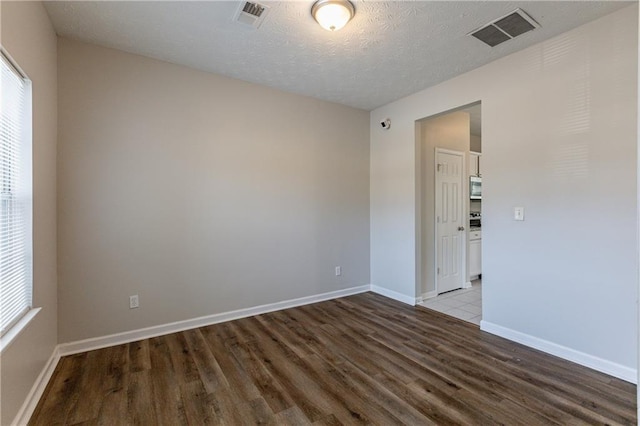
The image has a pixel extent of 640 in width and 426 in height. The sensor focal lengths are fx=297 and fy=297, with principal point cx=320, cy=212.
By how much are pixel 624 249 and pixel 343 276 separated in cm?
290

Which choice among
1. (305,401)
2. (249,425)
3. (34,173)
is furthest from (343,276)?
(34,173)

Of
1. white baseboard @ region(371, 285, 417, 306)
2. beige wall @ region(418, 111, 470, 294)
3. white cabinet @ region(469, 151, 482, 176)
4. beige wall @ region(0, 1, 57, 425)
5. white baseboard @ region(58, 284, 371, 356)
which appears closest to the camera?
beige wall @ region(0, 1, 57, 425)

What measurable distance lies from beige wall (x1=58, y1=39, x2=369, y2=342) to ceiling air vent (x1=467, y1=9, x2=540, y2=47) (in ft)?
6.67

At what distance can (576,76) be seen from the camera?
2.43 metres

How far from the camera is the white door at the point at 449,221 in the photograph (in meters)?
4.28

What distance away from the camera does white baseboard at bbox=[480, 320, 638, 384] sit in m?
2.19

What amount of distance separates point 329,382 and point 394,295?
220 centimetres

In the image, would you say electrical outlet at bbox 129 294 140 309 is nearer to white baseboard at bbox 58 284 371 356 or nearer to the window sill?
white baseboard at bbox 58 284 371 356

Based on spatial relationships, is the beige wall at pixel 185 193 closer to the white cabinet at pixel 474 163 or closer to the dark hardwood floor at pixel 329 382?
the dark hardwood floor at pixel 329 382

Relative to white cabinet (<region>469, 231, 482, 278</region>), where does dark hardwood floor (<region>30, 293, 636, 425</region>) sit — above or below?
below

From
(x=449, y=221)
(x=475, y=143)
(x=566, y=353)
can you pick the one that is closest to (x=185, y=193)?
(x=449, y=221)

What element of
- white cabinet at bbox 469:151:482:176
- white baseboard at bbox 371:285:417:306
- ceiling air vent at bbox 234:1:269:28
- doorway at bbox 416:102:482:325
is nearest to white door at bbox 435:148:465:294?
doorway at bbox 416:102:482:325

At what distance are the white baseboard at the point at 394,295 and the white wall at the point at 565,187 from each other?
3.26 ft

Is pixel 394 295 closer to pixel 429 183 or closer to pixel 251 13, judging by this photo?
pixel 429 183
